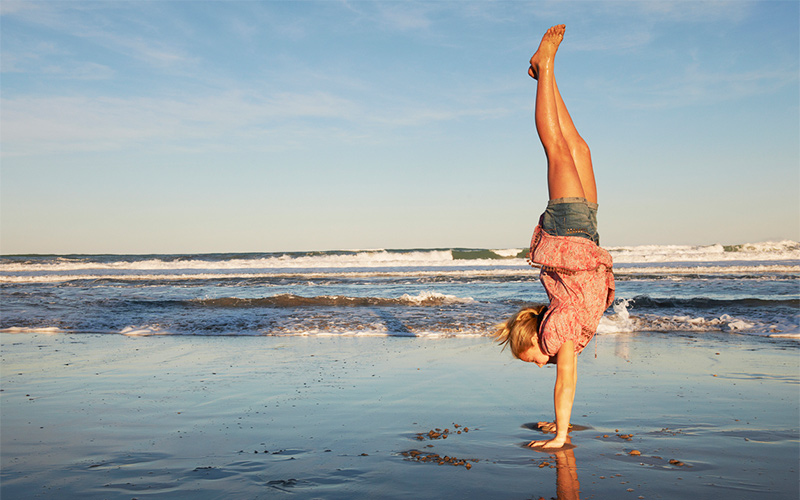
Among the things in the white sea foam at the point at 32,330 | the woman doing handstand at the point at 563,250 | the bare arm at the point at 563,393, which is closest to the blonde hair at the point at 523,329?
the woman doing handstand at the point at 563,250

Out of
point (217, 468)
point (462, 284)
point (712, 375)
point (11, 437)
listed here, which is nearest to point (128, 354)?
point (11, 437)

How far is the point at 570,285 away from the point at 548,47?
1540mm

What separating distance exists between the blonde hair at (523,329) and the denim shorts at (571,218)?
57cm

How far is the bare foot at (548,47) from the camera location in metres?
3.70

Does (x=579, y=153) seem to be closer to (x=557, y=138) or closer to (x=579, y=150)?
(x=579, y=150)

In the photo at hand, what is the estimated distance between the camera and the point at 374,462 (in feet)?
10.9

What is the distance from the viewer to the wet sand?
300 cm

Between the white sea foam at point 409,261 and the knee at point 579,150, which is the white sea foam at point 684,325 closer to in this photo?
the knee at point 579,150

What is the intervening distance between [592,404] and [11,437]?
4.25 metres

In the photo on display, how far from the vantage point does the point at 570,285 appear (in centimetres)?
371

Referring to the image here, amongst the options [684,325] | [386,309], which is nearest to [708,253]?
[684,325]

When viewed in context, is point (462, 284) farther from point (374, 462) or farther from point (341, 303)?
point (374, 462)

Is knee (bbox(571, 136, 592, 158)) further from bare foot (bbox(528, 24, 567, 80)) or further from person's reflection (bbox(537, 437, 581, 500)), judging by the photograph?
person's reflection (bbox(537, 437, 581, 500))

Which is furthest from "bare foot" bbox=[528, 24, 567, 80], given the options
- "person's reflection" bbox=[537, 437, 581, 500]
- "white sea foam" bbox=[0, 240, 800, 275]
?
"white sea foam" bbox=[0, 240, 800, 275]
